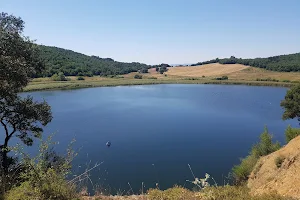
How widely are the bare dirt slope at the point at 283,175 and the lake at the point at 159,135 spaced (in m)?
6.84

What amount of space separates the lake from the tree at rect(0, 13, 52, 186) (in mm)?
2394

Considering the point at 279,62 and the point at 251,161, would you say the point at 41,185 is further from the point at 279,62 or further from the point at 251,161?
the point at 279,62

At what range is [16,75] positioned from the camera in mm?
11312

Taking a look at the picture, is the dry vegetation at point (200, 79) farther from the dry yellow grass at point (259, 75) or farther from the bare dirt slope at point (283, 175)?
the bare dirt slope at point (283, 175)

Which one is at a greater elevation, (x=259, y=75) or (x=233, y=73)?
(x=233, y=73)

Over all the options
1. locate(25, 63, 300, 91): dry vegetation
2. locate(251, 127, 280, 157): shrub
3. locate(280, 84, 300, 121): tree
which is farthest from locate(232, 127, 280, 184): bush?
locate(25, 63, 300, 91): dry vegetation

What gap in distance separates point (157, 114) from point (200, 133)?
18.1 m

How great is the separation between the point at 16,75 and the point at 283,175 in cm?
1280

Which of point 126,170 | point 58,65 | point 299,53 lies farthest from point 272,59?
point 126,170

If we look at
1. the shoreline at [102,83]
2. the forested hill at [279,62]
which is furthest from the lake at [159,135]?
the forested hill at [279,62]

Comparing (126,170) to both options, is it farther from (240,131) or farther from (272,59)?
(272,59)

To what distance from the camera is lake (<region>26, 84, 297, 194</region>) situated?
95.0 ft

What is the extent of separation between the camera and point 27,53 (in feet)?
42.6

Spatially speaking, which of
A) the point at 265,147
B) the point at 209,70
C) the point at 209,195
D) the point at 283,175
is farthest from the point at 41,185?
the point at 209,70
